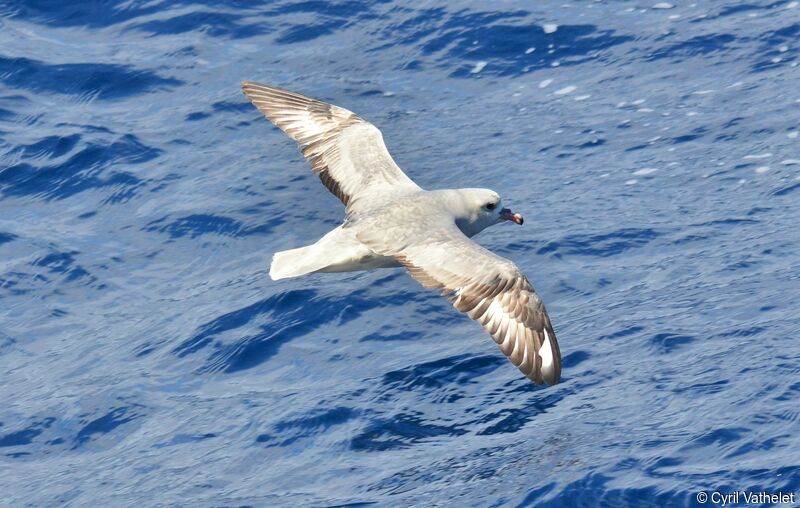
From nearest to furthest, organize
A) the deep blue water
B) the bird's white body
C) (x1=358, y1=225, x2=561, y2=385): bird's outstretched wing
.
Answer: the deep blue water → (x1=358, y1=225, x2=561, y2=385): bird's outstretched wing → the bird's white body

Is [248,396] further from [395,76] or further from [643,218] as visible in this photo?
[395,76]

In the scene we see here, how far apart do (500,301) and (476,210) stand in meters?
1.58

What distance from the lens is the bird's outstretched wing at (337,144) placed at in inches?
495

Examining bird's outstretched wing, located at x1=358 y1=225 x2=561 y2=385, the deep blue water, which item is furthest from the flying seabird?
the deep blue water

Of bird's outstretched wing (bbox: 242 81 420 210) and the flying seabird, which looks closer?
the flying seabird

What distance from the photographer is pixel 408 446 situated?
10367 mm

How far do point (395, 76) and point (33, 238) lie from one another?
4752 millimetres

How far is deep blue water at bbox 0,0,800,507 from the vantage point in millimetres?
10156

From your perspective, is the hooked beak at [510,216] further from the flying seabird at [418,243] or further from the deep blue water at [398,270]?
the deep blue water at [398,270]

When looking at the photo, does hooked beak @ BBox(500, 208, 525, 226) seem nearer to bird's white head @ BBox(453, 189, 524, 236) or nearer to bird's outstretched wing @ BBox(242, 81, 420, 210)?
bird's white head @ BBox(453, 189, 524, 236)

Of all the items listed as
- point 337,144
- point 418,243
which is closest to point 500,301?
point 418,243

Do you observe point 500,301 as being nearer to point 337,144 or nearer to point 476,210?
point 476,210

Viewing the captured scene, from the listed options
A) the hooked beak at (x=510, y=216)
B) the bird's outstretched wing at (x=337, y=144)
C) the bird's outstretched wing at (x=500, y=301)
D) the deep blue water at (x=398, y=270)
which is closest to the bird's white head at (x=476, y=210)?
the hooked beak at (x=510, y=216)

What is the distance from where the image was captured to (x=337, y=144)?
13.1 m
